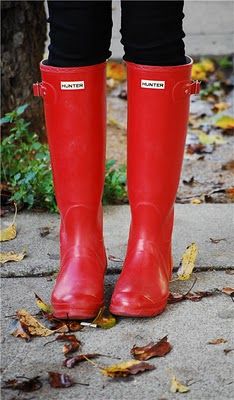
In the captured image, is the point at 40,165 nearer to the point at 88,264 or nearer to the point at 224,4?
the point at 88,264

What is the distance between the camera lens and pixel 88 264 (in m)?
2.01

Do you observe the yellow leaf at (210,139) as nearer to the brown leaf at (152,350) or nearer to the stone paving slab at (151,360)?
the stone paving slab at (151,360)

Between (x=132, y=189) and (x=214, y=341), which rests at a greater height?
(x=132, y=189)

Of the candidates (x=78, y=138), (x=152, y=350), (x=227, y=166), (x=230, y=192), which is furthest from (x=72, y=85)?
(x=227, y=166)

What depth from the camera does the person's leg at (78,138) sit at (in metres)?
1.90

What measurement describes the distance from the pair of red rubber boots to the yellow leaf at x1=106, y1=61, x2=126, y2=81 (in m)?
2.66

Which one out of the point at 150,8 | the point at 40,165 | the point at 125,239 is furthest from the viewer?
the point at 40,165

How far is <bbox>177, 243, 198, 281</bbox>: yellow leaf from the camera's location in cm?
221

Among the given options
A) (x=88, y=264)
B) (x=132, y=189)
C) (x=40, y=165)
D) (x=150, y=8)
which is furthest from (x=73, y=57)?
(x=40, y=165)

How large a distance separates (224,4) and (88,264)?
3.57 metres

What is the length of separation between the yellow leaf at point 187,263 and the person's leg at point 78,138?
9.9 inches

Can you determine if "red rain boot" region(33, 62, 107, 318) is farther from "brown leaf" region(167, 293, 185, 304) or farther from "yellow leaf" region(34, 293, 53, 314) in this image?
"brown leaf" region(167, 293, 185, 304)

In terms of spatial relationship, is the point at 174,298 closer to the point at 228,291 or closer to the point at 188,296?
the point at 188,296

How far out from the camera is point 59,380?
5.56 feet
